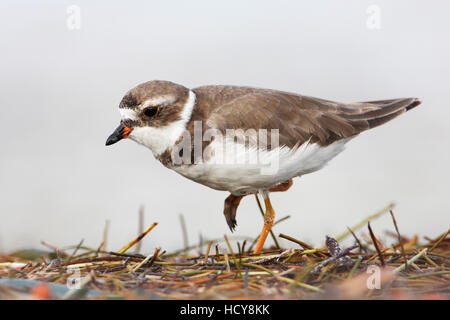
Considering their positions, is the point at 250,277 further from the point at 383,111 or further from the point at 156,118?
the point at 383,111

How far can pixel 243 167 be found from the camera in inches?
176

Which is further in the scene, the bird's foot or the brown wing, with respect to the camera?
the bird's foot

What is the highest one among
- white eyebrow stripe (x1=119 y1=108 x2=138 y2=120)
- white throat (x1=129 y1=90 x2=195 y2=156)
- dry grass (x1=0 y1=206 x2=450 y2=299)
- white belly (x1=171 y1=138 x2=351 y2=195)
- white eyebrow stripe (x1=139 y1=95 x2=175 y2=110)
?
white eyebrow stripe (x1=139 y1=95 x2=175 y2=110)

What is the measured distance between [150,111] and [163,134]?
0.79 feet

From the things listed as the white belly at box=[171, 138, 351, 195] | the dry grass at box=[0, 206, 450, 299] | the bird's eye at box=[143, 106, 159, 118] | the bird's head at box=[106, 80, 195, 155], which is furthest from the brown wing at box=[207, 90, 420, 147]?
the dry grass at box=[0, 206, 450, 299]

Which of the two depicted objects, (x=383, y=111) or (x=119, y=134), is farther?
(x=383, y=111)

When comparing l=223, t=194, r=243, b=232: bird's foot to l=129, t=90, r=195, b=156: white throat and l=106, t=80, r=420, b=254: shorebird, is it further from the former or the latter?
l=129, t=90, r=195, b=156: white throat

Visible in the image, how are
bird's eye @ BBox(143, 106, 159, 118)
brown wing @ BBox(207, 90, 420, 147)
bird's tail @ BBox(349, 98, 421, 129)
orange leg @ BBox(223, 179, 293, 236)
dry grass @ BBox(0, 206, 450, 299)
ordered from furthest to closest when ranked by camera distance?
bird's tail @ BBox(349, 98, 421, 129) < orange leg @ BBox(223, 179, 293, 236) < brown wing @ BBox(207, 90, 420, 147) < bird's eye @ BBox(143, 106, 159, 118) < dry grass @ BBox(0, 206, 450, 299)

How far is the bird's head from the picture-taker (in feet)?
14.9

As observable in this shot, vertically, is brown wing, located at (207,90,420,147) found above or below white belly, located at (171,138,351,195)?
above

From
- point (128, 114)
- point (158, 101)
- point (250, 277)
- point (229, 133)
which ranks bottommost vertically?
point (250, 277)

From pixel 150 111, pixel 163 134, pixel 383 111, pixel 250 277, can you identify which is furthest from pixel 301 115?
pixel 250 277
